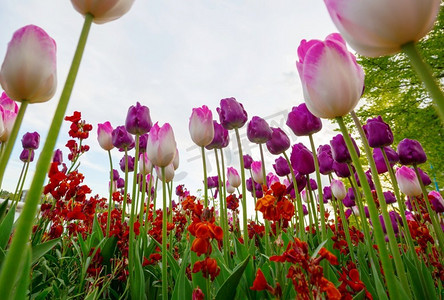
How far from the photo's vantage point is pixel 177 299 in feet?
3.48

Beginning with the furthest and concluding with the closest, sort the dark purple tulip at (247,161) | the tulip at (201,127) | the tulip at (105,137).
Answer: the dark purple tulip at (247,161) → the tulip at (105,137) → the tulip at (201,127)

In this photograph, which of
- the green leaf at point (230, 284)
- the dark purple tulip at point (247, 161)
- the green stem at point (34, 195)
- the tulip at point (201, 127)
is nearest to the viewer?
the green stem at point (34, 195)

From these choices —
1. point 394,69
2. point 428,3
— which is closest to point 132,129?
point 428,3

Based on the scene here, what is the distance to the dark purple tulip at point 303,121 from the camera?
1499 mm

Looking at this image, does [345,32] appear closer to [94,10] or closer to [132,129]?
[94,10]

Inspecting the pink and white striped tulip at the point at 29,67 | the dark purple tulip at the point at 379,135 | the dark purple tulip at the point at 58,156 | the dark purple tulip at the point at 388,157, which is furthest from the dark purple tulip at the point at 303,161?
the dark purple tulip at the point at 58,156

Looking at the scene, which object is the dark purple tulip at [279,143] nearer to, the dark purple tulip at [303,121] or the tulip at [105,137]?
the dark purple tulip at [303,121]

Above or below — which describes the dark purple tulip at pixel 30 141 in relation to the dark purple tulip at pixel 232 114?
above

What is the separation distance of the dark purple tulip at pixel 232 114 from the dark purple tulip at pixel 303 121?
1.27 ft

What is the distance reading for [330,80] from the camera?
82 cm

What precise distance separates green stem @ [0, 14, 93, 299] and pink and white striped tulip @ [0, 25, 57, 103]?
0.32 meters

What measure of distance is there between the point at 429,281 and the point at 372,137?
2.43 feet

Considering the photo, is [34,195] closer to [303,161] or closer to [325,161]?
[303,161]

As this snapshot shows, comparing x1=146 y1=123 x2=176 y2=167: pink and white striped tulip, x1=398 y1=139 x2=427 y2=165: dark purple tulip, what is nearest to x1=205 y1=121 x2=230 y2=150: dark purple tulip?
x1=146 y1=123 x2=176 y2=167: pink and white striped tulip
